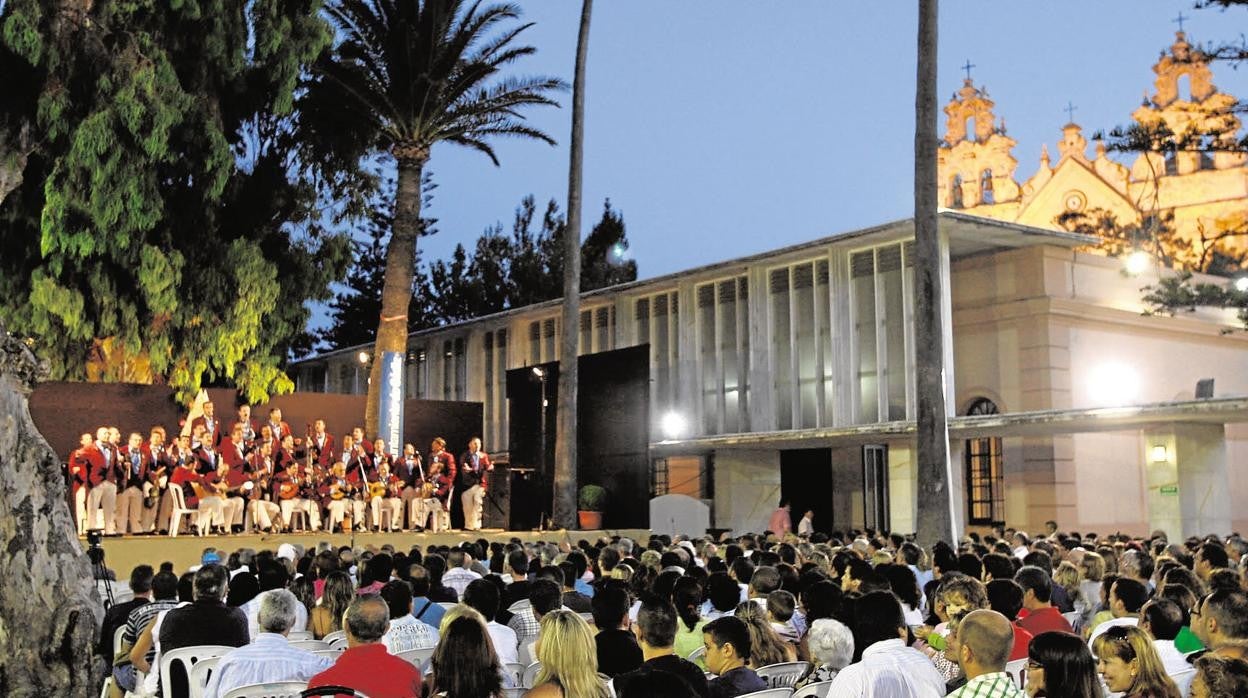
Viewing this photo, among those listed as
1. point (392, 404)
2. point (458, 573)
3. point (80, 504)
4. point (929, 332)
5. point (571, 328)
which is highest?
point (571, 328)

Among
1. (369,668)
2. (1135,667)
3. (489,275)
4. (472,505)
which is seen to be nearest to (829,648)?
(1135,667)

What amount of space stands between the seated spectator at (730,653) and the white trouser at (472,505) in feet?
64.7

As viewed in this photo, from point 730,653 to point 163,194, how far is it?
62.3ft

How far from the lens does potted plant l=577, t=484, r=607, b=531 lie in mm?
27125

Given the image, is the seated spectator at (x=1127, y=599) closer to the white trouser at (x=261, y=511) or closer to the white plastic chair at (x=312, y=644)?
the white plastic chair at (x=312, y=644)

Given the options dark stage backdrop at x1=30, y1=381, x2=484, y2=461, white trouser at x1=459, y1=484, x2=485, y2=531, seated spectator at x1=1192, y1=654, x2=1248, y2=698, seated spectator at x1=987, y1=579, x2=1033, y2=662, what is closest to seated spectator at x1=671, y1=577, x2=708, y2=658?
seated spectator at x1=987, y1=579, x2=1033, y2=662

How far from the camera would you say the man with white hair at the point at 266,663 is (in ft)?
20.3

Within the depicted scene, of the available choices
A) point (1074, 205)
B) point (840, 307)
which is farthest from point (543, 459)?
point (1074, 205)

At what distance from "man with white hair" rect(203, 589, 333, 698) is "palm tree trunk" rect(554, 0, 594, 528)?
662 inches

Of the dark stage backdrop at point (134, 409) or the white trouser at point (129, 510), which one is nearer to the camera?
the white trouser at point (129, 510)

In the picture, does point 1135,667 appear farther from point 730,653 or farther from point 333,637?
point 333,637

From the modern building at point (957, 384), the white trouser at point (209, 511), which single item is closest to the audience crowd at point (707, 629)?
the white trouser at point (209, 511)

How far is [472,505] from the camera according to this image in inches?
1007

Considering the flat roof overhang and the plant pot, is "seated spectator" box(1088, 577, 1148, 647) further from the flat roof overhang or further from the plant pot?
the plant pot
